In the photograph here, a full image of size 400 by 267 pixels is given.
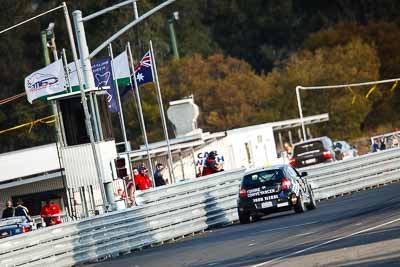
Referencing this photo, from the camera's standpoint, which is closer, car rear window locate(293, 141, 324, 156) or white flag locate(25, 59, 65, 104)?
white flag locate(25, 59, 65, 104)

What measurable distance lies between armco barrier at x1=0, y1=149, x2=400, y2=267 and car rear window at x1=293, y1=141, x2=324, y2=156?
11122 mm

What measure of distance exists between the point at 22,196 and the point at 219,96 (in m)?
36.1

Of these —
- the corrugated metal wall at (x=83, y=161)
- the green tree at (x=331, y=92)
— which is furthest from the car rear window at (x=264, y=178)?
the green tree at (x=331, y=92)

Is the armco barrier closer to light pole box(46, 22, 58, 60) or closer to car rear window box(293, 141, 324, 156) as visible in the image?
light pole box(46, 22, 58, 60)

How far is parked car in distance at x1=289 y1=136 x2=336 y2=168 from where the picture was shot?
47.8m

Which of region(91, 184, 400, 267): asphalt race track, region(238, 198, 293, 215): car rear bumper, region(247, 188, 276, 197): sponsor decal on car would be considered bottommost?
region(91, 184, 400, 267): asphalt race track

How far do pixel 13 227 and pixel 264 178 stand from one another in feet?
25.9

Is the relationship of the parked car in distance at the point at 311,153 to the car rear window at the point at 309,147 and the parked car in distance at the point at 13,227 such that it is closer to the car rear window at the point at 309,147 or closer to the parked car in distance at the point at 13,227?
the car rear window at the point at 309,147

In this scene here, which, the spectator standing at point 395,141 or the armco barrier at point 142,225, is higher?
the spectator standing at point 395,141

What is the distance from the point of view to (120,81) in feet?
132

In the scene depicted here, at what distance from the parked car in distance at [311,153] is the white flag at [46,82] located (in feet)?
47.5

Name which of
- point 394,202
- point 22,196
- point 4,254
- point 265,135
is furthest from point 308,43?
point 4,254

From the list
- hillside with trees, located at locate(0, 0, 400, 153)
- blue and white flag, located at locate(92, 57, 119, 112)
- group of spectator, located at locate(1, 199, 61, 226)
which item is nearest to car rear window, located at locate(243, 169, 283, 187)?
group of spectator, located at locate(1, 199, 61, 226)

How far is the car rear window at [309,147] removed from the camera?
157ft
